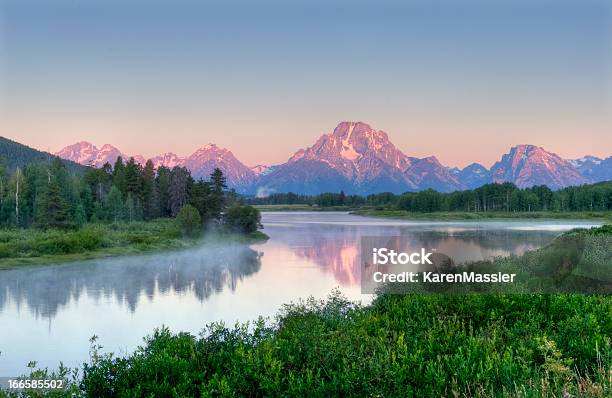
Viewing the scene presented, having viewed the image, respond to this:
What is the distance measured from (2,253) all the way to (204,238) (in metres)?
31.4

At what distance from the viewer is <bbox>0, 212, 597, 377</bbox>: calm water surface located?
78.7 feet

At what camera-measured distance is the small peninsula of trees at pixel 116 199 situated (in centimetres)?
7450

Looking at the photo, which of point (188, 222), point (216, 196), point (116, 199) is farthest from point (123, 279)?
point (116, 199)

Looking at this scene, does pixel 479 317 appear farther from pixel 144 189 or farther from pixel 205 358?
pixel 144 189

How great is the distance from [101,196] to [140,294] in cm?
6802

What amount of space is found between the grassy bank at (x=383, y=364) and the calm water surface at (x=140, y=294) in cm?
1421

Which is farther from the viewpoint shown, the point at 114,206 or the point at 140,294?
the point at 114,206

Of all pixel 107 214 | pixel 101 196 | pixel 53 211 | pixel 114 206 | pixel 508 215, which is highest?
pixel 101 196

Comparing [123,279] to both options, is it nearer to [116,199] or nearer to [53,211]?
[53,211]

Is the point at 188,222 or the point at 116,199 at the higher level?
the point at 116,199

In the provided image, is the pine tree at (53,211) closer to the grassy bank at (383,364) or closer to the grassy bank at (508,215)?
the grassy bank at (383,364)

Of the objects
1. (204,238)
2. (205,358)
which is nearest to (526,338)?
(205,358)

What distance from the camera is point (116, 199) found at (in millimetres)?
89312

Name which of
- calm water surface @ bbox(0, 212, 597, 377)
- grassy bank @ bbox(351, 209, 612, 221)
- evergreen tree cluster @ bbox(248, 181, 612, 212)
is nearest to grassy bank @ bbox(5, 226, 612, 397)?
calm water surface @ bbox(0, 212, 597, 377)
